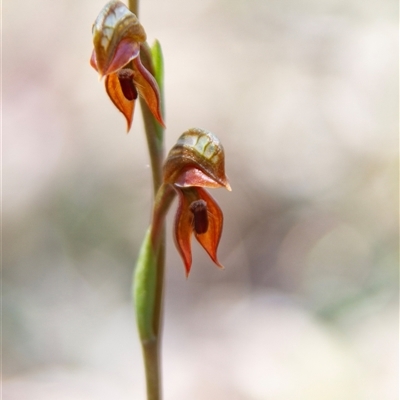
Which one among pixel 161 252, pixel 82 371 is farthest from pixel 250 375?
pixel 161 252

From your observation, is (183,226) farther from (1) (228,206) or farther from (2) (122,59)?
(1) (228,206)

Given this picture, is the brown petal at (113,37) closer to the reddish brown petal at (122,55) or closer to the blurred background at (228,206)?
the reddish brown petal at (122,55)

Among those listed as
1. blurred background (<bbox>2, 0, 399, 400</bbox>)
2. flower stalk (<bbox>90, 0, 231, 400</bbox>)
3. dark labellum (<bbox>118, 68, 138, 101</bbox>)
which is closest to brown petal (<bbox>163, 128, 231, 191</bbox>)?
flower stalk (<bbox>90, 0, 231, 400</bbox>)

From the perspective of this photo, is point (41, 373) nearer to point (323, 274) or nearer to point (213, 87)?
point (323, 274)

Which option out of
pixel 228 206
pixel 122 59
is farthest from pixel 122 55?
pixel 228 206

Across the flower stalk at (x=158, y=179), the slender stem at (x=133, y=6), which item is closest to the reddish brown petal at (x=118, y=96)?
the flower stalk at (x=158, y=179)
